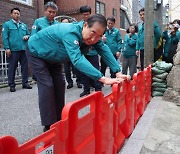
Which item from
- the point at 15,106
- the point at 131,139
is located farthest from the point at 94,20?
the point at 15,106

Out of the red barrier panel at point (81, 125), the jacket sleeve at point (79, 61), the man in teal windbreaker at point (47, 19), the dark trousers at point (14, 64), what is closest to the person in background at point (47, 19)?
the man in teal windbreaker at point (47, 19)

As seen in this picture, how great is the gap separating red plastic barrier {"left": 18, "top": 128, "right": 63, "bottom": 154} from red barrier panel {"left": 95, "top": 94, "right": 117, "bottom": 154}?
60 cm

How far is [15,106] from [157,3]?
4.73m

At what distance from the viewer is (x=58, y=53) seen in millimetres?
2609

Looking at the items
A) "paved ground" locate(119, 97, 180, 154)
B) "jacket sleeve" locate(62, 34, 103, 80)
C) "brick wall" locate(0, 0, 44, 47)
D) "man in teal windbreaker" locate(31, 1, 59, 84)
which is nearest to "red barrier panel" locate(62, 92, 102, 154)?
"jacket sleeve" locate(62, 34, 103, 80)

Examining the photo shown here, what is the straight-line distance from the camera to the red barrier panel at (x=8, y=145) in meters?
1.04

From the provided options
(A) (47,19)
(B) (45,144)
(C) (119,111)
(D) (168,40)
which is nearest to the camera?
(B) (45,144)

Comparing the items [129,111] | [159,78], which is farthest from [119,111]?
[159,78]

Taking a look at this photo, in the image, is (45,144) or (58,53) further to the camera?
(58,53)

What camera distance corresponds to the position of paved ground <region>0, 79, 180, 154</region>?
117 inches

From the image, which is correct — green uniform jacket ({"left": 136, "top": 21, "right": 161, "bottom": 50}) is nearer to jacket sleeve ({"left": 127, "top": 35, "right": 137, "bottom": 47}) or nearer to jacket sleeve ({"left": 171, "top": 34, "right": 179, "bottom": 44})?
jacket sleeve ({"left": 127, "top": 35, "right": 137, "bottom": 47})

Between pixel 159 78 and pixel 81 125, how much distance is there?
414 cm

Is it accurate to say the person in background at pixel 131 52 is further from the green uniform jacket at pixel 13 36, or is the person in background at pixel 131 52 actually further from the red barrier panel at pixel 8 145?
the red barrier panel at pixel 8 145

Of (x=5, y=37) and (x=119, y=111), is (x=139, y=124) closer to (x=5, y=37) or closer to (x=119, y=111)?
(x=119, y=111)
